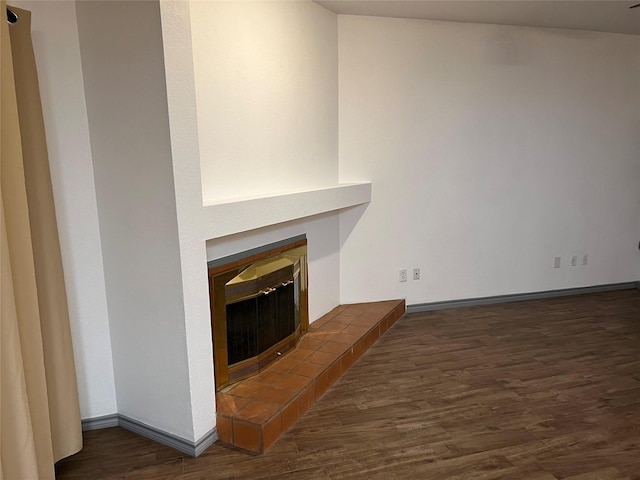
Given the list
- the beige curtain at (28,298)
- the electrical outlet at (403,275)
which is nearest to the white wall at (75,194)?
the beige curtain at (28,298)

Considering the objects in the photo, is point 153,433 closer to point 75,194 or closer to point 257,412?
point 257,412

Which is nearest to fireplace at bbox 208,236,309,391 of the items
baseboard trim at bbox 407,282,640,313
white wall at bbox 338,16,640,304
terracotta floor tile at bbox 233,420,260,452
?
terracotta floor tile at bbox 233,420,260,452

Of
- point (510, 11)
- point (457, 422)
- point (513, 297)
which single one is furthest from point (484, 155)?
point (457, 422)

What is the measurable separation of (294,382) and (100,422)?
1.06 meters

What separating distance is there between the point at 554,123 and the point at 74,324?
432 centimetres

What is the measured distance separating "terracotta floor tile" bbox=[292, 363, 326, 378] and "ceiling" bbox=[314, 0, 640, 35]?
8.24ft

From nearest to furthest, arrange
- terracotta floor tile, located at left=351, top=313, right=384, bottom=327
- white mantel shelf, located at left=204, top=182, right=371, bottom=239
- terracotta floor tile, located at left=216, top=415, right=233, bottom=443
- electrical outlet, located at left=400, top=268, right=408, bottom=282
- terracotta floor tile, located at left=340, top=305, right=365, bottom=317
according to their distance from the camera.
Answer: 1. white mantel shelf, located at left=204, top=182, right=371, bottom=239
2. terracotta floor tile, located at left=216, top=415, right=233, bottom=443
3. terracotta floor tile, located at left=351, top=313, right=384, bottom=327
4. terracotta floor tile, located at left=340, top=305, right=365, bottom=317
5. electrical outlet, located at left=400, top=268, right=408, bottom=282

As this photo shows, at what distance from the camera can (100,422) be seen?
247cm

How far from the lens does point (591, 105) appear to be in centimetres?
449

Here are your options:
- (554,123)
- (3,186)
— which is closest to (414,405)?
(3,186)

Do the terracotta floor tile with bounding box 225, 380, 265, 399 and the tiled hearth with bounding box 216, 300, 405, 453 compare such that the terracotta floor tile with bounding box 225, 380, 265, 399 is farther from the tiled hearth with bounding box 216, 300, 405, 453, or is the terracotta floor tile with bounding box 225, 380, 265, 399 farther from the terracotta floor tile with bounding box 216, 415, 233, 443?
the terracotta floor tile with bounding box 216, 415, 233, 443

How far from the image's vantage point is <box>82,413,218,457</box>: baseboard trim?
226 cm

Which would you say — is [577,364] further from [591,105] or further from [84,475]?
[84,475]

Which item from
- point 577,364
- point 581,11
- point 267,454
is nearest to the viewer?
point 267,454
